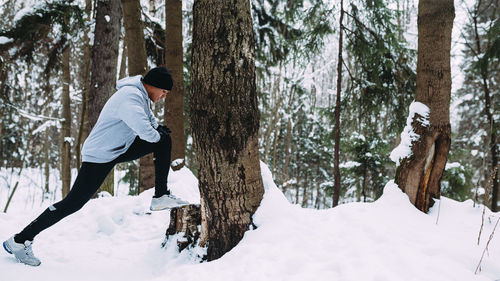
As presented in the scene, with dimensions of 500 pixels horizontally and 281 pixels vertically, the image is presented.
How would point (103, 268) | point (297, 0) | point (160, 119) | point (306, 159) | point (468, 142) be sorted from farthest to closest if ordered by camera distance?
point (306, 159) < point (468, 142) < point (160, 119) < point (297, 0) < point (103, 268)

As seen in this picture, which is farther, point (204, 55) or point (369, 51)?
point (369, 51)

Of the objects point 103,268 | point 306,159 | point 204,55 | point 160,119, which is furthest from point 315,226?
point 306,159

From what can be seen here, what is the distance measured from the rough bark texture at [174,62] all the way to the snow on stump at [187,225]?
6.81 ft

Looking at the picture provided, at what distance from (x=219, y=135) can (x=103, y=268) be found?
5.54ft

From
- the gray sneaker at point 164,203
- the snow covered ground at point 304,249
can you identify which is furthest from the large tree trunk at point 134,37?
the gray sneaker at point 164,203

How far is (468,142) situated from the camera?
10.7 m

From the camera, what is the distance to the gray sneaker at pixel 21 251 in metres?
2.35

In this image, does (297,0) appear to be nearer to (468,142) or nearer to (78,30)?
(78,30)

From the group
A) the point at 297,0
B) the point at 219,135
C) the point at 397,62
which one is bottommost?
the point at 219,135

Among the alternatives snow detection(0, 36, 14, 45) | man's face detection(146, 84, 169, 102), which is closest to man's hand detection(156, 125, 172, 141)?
man's face detection(146, 84, 169, 102)

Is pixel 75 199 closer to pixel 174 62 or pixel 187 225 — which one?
pixel 187 225

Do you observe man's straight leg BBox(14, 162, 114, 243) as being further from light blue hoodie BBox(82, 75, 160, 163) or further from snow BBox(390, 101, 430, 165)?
snow BBox(390, 101, 430, 165)

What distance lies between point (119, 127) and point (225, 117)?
0.92 meters

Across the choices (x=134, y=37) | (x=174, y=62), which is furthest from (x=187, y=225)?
(x=134, y=37)
